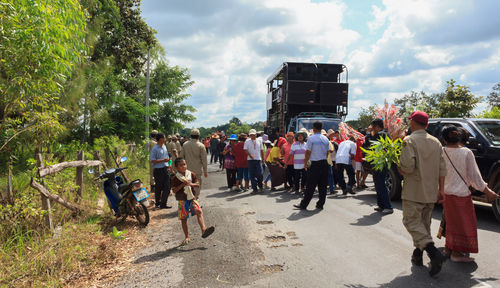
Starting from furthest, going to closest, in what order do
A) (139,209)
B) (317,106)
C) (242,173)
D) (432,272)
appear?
(317,106)
(242,173)
(139,209)
(432,272)

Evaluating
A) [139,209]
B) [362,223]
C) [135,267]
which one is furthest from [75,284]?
[362,223]

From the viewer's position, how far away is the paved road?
153 inches

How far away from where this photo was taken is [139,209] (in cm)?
678

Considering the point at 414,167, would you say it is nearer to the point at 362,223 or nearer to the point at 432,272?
the point at 432,272

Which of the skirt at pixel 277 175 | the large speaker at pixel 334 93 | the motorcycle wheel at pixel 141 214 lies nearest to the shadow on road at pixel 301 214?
the motorcycle wheel at pixel 141 214

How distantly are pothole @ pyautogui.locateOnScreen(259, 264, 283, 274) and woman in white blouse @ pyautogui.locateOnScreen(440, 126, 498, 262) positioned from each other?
216cm

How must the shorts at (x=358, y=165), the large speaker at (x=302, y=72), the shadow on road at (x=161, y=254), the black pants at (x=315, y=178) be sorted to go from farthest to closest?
1. the large speaker at (x=302, y=72)
2. the shorts at (x=358, y=165)
3. the black pants at (x=315, y=178)
4. the shadow on road at (x=161, y=254)

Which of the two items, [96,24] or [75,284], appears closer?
[75,284]

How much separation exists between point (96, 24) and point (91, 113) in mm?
4348

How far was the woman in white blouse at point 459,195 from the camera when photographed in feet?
13.9

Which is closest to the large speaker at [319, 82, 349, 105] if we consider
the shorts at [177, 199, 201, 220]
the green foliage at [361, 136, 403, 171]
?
the green foliage at [361, 136, 403, 171]

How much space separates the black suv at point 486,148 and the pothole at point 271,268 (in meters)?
4.40

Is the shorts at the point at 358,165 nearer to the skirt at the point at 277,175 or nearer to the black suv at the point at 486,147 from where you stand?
the skirt at the point at 277,175

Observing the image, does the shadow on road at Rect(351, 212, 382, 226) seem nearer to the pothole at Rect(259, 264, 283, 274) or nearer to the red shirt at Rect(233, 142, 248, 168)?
the pothole at Rect(259, 264, 283, 274)
